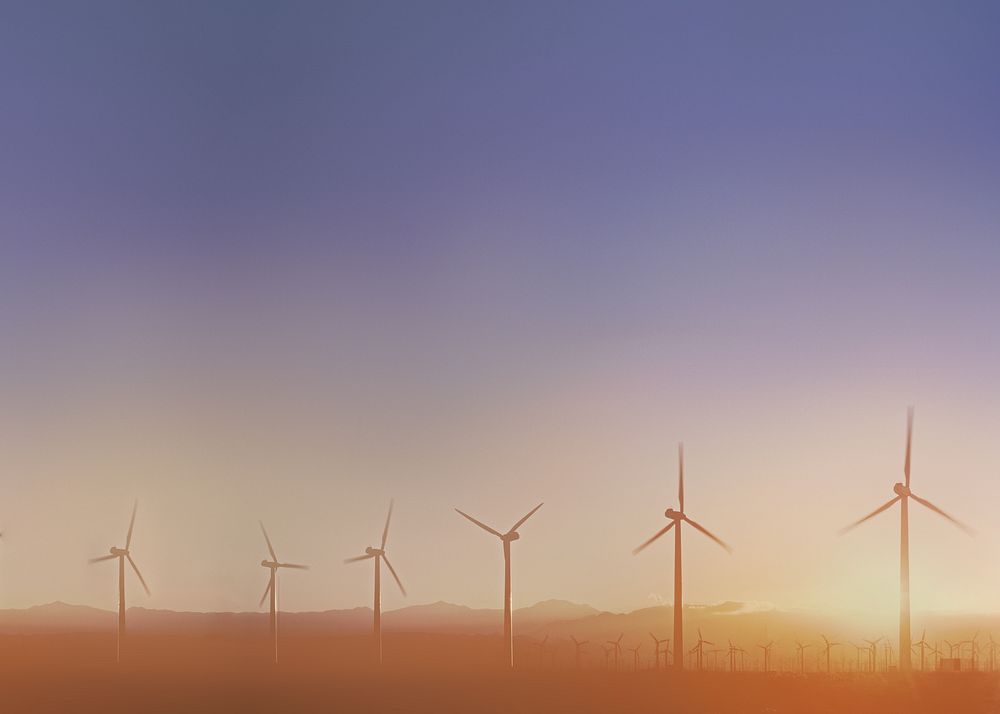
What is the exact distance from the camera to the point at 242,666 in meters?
188

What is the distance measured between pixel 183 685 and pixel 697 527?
48604 millimetres

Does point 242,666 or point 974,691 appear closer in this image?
point 974,691

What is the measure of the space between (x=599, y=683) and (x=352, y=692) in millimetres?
23513

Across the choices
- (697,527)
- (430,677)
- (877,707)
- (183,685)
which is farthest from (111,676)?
(877,707)

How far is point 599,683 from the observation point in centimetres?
12575

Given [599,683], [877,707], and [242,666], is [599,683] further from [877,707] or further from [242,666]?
[242,666]

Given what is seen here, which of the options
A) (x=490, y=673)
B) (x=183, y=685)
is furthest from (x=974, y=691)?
(x=183, y=685)

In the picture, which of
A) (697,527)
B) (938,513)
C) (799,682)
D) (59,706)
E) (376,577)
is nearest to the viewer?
(59,706)

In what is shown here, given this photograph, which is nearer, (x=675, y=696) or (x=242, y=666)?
(x=675, y=696)

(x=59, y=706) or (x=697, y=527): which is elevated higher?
(x=697, y=527)

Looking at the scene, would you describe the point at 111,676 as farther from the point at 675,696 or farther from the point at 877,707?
the point at 877,707

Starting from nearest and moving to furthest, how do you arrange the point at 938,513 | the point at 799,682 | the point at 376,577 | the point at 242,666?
1. the point at 938,513
2. the point at 799,682
3. the point at 376,577
4. the point at 242,666

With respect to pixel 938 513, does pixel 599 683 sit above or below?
below

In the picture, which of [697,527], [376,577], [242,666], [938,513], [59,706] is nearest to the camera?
[59,706]
